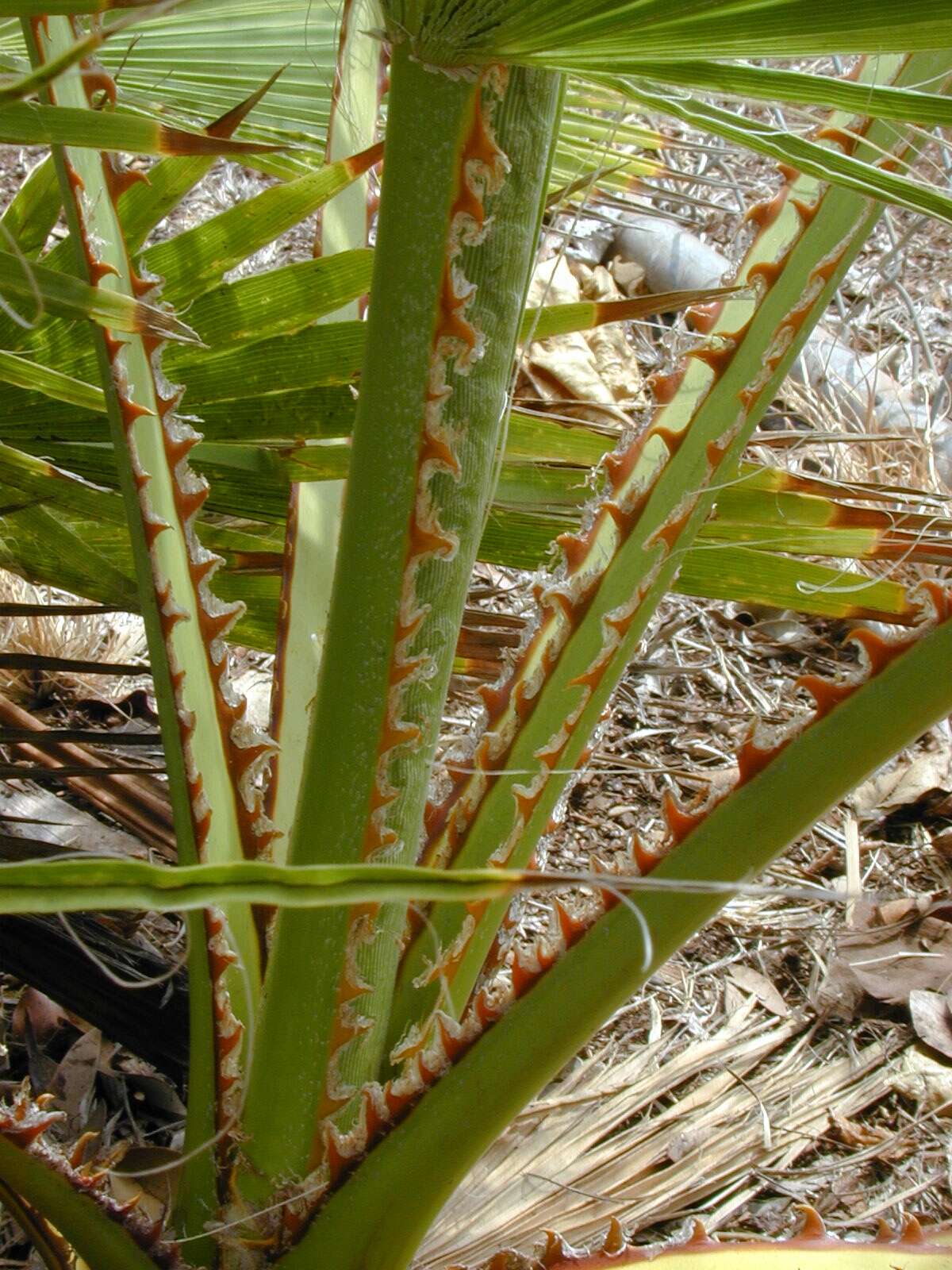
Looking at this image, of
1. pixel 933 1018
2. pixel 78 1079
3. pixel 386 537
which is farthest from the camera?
pixel 933 1018

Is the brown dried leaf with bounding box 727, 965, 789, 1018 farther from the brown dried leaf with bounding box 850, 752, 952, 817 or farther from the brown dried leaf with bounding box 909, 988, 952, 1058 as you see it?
the brown dried leaf with bounding box 850, 752, 952, 817

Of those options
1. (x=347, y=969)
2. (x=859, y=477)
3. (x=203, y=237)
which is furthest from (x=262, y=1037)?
(x=859, y=477)

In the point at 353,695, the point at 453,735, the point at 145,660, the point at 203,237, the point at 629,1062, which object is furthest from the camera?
the point at 145,660

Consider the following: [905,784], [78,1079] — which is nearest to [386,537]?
[78,1079]

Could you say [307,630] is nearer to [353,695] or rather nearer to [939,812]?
[353,695]

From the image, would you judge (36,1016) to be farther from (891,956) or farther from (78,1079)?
(891,956)
